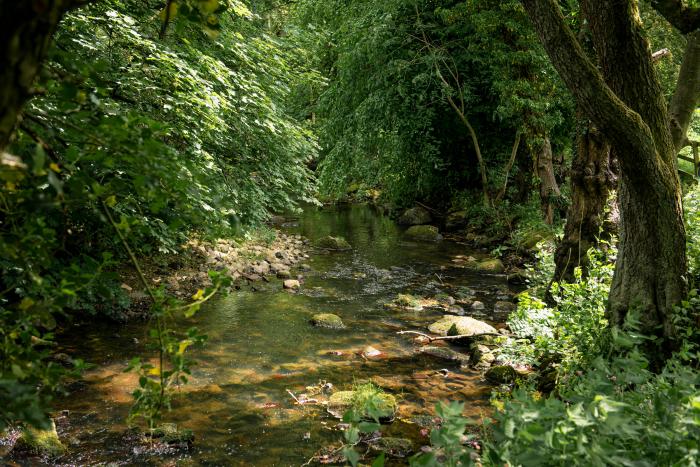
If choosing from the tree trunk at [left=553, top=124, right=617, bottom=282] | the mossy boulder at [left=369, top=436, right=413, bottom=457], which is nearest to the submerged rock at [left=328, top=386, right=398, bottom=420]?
the mossy boulder at [left=369, top=436, right=413, bottom=457]


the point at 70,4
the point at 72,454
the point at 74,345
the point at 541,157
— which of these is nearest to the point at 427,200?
the point at 541,157

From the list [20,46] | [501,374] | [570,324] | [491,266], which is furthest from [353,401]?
[491,266]

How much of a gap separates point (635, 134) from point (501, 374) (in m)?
3.09

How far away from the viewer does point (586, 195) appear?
21.3 feet

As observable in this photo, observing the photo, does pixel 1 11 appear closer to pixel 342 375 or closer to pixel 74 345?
pixel 342 375

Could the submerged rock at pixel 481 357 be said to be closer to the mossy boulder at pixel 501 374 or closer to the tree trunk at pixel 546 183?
the mossy boulder at pixel 501 374

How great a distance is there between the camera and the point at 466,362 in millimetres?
6699

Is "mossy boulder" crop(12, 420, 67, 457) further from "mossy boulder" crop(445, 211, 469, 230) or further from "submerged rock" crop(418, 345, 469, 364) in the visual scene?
"mossy boulder" crop(445, 211, 469, 230)

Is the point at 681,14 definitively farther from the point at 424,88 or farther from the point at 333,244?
the point at 333,244

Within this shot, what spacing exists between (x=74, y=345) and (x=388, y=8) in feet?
34.9

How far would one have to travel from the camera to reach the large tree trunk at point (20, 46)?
0.97 m

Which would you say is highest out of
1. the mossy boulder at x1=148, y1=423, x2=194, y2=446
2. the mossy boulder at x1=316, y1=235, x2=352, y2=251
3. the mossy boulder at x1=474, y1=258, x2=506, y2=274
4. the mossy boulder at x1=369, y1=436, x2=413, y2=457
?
the mossy boulder at x1=474, y1=258, x2=506, y2=274

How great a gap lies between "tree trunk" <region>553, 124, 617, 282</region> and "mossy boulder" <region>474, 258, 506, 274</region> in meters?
4.93

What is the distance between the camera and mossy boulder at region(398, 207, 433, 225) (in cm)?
1719
